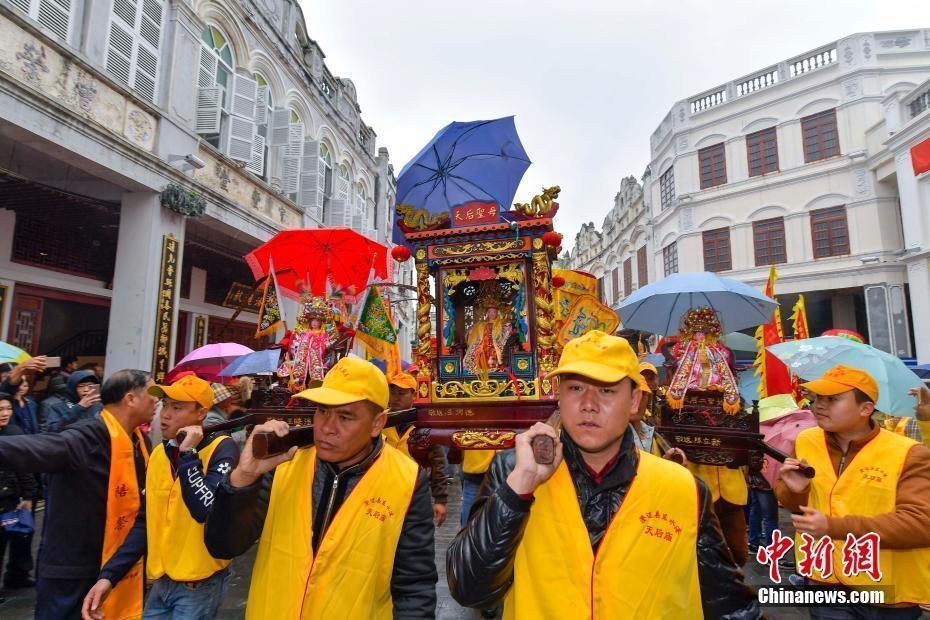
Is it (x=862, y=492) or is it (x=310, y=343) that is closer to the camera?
(x=862, y=492)

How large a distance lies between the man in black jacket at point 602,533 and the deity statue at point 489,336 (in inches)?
157

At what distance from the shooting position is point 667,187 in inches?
764

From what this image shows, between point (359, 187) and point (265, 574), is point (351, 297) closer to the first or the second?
point (265, 574)

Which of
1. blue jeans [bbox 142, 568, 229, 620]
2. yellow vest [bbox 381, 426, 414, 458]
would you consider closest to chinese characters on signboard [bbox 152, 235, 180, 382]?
yellow vest [bbox 381, 426, 414, 458]

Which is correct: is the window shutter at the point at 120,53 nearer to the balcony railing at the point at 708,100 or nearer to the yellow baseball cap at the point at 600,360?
the yellow baseball cap at the point at 600,360

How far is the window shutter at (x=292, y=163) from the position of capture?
504 inches

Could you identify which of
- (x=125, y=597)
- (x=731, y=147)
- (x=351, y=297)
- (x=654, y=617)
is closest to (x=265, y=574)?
(x=125, y=597)

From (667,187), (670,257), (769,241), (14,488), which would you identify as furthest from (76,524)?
(667,187)

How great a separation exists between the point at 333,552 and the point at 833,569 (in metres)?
2.49

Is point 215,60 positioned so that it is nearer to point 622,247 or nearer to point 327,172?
point 327,172

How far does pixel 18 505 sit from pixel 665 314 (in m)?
7.28

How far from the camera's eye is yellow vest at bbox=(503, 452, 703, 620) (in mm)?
1570

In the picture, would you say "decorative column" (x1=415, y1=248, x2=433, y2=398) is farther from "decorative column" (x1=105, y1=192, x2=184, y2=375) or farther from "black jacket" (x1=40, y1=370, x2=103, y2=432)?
"decorative column" (x1=105, y1=192, x2=184, y2=375)

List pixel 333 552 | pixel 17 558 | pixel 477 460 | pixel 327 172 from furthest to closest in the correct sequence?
pixel 327 172
pixel 477 460
pixel 17 558
pixel 333 552
